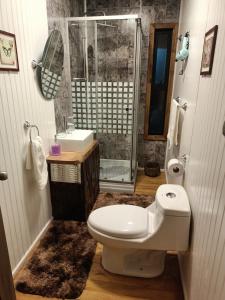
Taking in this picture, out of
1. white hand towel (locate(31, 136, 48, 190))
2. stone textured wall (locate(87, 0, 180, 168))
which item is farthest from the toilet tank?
stone textured wall (locate(87, 0, 180, 168))

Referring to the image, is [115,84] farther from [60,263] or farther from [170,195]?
[60,263]

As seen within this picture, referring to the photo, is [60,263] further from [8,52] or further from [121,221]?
[8,52]

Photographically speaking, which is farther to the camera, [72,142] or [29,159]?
[72,142]

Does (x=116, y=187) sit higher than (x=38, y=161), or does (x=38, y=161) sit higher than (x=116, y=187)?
(x=38, y=161)

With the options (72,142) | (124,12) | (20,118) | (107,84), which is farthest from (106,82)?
(20,118)

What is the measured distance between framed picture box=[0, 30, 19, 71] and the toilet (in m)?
1.22

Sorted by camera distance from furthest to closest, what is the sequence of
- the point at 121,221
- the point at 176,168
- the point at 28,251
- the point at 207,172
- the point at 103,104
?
the point at 103,104
the point at 28,251
the point at 176,168
the point at 121,221
the point at 207,172

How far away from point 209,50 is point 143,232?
3.94ft

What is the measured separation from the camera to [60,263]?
1.77 metres

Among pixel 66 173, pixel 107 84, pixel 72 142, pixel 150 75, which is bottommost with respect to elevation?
pixel 66 173

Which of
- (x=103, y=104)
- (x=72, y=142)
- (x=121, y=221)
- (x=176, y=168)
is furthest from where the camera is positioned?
(x=103, y=104)

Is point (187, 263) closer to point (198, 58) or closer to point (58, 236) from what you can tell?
point (58, 236)

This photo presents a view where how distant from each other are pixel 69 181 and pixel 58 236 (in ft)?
1.74

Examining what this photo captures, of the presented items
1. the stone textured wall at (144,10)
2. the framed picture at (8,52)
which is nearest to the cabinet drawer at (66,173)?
the framed picture at (8,52)
